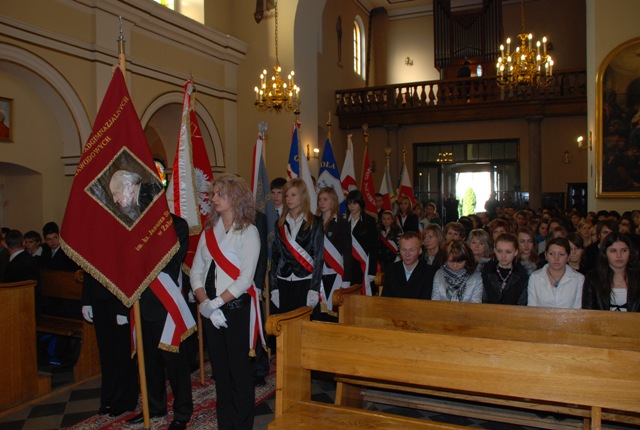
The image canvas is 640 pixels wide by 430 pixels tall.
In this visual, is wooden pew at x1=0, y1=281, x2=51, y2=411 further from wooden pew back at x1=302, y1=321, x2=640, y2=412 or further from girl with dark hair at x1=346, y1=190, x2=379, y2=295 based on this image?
girl with dark hair at x1=346, y1=190, x2=379, y2=295

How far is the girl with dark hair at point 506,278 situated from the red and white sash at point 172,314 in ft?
7.79

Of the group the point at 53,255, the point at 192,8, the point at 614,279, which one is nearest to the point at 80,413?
the point at 53,255

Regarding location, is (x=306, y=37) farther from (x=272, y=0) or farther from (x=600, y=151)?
(x=600, y=151)

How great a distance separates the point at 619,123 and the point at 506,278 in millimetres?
6215

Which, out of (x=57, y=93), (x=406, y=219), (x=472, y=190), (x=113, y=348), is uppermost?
(x=57, y=93)

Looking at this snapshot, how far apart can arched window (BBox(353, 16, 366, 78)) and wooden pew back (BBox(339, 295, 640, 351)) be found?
51.7 feet

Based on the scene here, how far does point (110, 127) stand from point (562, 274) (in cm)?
359

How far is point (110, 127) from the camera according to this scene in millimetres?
3898

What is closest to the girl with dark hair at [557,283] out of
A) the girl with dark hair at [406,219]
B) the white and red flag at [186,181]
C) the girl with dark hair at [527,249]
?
the girl with dark hair at [527,249]

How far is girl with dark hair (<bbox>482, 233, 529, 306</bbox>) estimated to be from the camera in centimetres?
430

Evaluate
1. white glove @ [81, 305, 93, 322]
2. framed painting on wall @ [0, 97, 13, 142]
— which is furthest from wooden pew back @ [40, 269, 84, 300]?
framed painting on wall @ [0, 97, 13, 142]

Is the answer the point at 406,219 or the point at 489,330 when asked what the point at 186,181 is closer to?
the point at 489,330

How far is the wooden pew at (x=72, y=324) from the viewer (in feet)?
17.4

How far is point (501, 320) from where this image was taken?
3.79m
